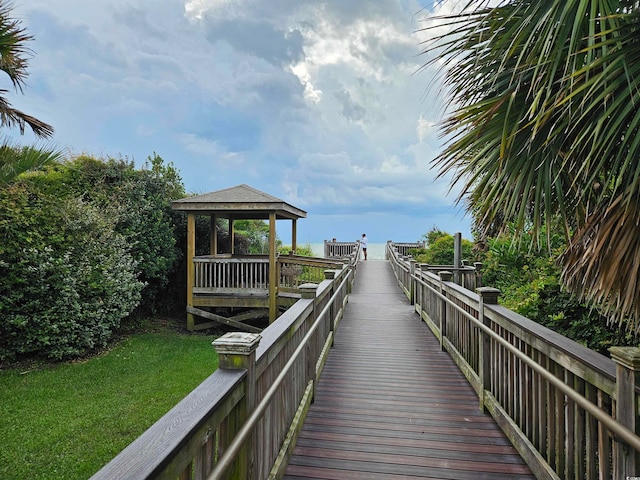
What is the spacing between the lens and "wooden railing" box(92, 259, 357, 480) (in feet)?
3.79

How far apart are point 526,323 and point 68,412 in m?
6.43

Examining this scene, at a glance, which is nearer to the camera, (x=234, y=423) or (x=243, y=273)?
(x=234, y=423)

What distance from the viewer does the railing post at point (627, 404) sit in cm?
165

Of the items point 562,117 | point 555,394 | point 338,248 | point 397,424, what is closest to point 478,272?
point 397,424

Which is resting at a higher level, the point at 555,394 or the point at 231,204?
the point at 231,204

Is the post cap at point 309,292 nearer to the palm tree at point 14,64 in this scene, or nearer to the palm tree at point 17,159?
the palm tree at point 17,159

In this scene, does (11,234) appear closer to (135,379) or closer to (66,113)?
(135,379)

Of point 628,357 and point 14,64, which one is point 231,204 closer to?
point 14,64

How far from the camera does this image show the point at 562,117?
8.02 ft

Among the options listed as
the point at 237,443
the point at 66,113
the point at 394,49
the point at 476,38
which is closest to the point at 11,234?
the point at 237,443

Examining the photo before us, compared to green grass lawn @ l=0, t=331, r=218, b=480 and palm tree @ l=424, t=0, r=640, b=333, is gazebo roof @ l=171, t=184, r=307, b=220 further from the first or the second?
palm tree @ l=424, t=0, r=640, b=333

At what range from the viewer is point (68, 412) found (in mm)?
5520

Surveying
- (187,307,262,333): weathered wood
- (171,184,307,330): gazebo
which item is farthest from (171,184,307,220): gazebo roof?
(187,307,262,333): weathered wood

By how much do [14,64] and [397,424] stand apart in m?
7.33
